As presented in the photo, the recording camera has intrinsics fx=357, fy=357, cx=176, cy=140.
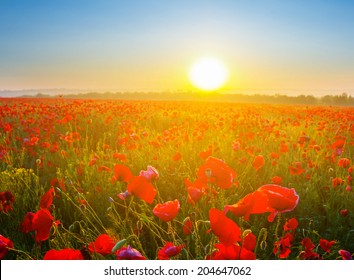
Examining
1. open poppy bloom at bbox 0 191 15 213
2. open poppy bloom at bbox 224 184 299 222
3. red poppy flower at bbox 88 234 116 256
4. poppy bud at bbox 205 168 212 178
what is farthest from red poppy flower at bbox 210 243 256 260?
open poppy bloom at bbox 0 191 15 213

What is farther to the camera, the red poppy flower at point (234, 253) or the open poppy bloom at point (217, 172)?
the open poppy bloom at point (217, 172)

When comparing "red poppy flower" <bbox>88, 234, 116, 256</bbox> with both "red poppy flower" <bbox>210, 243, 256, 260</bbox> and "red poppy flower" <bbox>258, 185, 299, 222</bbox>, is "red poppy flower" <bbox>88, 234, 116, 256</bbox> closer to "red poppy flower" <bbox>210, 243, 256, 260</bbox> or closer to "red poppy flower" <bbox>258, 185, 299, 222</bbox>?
"red poppy flower" <bbox>210, 243, 256, 260</bbox>

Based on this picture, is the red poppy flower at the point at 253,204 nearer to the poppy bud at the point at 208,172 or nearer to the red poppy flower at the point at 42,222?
the poppy bud at the point at 208,172

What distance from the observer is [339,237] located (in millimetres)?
2260

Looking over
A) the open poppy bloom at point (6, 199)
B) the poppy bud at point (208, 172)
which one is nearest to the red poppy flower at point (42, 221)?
the poppy bud at point (208, 172)

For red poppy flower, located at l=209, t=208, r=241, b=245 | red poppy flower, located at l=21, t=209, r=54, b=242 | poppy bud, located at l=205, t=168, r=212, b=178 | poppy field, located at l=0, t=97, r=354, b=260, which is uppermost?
poppy bud, located at l=205, t=168, r=212, b=178

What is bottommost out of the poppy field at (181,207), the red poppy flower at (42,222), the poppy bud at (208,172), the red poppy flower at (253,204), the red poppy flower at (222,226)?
the poppy field at (181,207)

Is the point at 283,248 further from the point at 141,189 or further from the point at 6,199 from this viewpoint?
the point at 6,199

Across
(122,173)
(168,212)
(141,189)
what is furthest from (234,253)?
(122,173)

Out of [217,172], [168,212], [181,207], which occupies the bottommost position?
[181,207]

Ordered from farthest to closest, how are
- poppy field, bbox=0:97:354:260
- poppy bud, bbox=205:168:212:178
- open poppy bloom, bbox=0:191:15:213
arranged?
open poppy bloom, bbox=0:191:15:213
poppy bud, bbox=205:168:212:178
poppy field, bbox=0:97:354:260
